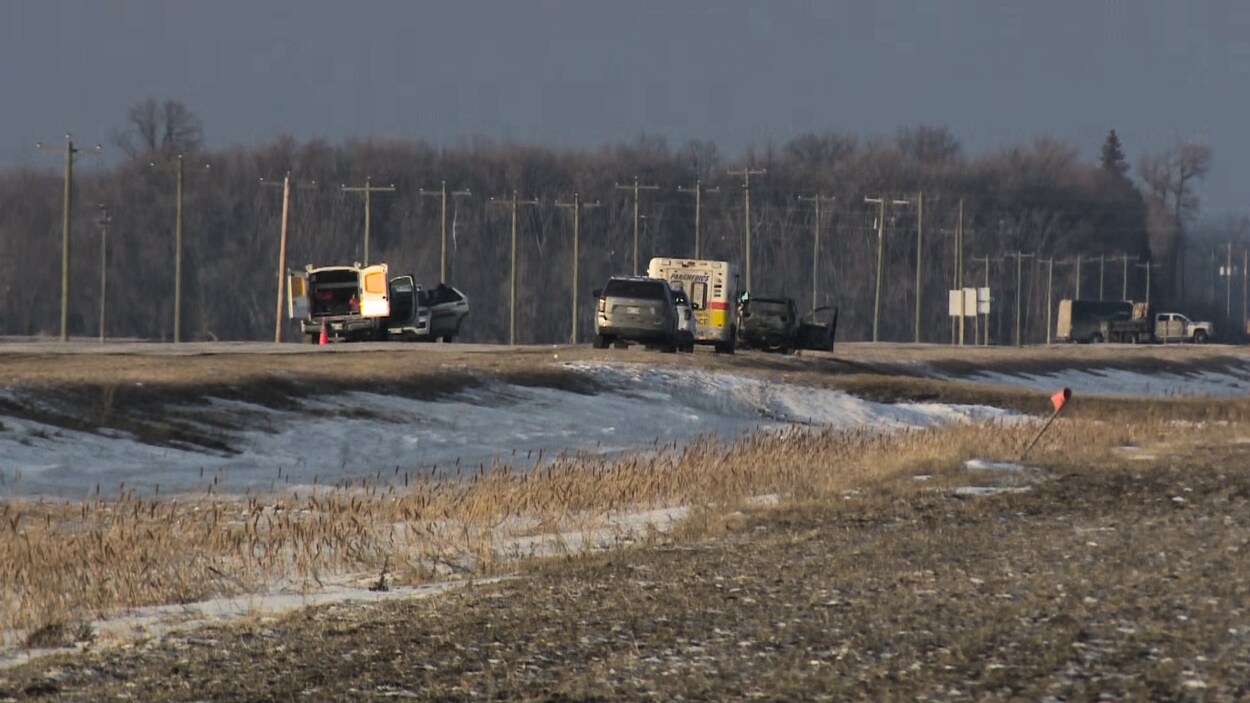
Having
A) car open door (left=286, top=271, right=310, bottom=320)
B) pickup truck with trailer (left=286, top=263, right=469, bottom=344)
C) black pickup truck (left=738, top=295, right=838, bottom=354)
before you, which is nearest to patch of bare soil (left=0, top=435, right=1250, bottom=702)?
pickup truck with trailer (left=286, top=263, right=469, bottom=344)

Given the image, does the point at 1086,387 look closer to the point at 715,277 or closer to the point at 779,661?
the point at 715,277

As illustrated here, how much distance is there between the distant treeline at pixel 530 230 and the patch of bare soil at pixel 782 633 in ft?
349

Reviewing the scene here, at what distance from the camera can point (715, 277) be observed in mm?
58875

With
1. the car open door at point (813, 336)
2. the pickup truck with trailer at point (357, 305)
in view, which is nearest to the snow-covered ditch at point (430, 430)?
the pickup truck with trailer at point (357, 305)

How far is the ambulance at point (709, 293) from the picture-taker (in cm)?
5691

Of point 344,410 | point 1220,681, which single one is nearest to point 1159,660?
point 1220,681

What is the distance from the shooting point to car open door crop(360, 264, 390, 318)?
176ft

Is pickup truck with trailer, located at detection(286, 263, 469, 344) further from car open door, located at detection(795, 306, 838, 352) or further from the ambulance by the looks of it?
car open door, located at detection(795, 306, 838, 352)

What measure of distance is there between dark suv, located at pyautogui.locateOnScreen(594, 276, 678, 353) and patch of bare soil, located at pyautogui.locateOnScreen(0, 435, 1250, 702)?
3482cm

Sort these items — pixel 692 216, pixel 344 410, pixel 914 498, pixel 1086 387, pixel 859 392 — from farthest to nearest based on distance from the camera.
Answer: pixel 692 216
pixel 1086 387
pixel 859 392
pixel 344 410
pixel 914 498

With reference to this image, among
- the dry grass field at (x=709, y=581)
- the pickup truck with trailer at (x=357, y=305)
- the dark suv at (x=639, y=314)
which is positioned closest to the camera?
the dry grass field at (x=709, y=581)

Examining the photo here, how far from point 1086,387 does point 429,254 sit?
8472 centimetres

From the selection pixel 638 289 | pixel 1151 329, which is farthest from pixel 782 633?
pixel 1151 329

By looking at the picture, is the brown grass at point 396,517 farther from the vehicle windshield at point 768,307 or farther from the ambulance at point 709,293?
the vehicle windshield at point 768,307
